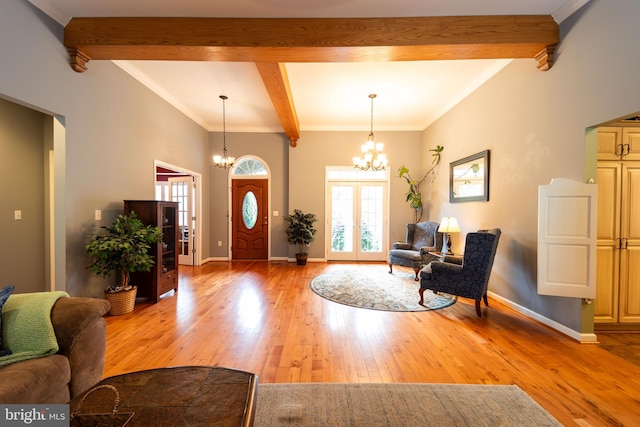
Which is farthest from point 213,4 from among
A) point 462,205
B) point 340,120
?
point 462,205

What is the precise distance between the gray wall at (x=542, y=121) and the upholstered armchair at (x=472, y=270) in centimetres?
51

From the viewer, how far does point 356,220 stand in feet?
20.9

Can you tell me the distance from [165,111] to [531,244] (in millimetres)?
5719

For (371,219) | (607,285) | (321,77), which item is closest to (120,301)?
(321,77)

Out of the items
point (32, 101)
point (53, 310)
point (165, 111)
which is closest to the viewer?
point (53, 310)

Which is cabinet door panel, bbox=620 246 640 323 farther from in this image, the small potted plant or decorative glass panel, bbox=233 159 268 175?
decorative glass panel, bbox=233 159 268 175

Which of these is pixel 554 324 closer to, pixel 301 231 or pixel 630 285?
pixel 630 285

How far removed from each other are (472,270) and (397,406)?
2.02 metres

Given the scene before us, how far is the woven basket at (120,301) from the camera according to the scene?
312cm

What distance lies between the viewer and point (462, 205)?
4.54 meters

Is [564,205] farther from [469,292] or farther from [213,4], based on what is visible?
[213,4]

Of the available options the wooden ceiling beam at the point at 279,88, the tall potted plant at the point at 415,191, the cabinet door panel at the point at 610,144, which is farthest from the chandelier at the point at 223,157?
the cabinet door panel at the point at 610,144

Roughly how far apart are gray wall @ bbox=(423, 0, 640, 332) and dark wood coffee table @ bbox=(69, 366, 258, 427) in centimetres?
315

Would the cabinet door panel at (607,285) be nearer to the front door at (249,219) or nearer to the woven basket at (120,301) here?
the woven basket at (120,301)
